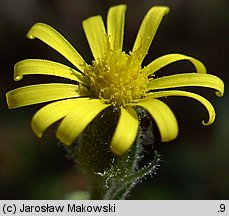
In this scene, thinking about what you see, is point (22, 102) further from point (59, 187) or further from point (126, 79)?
point (59, 187)

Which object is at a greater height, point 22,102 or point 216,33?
point 216,33

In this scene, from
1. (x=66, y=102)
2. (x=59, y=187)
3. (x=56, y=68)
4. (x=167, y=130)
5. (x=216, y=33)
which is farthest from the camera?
(x=216, y=33)

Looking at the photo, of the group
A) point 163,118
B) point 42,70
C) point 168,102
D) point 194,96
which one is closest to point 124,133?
point 163,118

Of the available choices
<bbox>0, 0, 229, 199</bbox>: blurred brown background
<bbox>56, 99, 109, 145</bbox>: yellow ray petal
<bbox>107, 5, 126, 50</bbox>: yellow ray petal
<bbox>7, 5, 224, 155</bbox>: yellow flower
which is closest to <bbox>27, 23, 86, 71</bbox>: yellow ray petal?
<bbox>7, 5, 224, 155</bbox>: yellow flower

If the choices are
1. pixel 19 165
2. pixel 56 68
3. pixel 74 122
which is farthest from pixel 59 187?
pixel 74 122

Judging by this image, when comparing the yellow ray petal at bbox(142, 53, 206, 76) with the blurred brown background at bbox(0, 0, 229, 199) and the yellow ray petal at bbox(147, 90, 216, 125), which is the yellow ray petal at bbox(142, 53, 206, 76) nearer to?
the yellow ray petal at bbox(147, 90, 216, 125)
